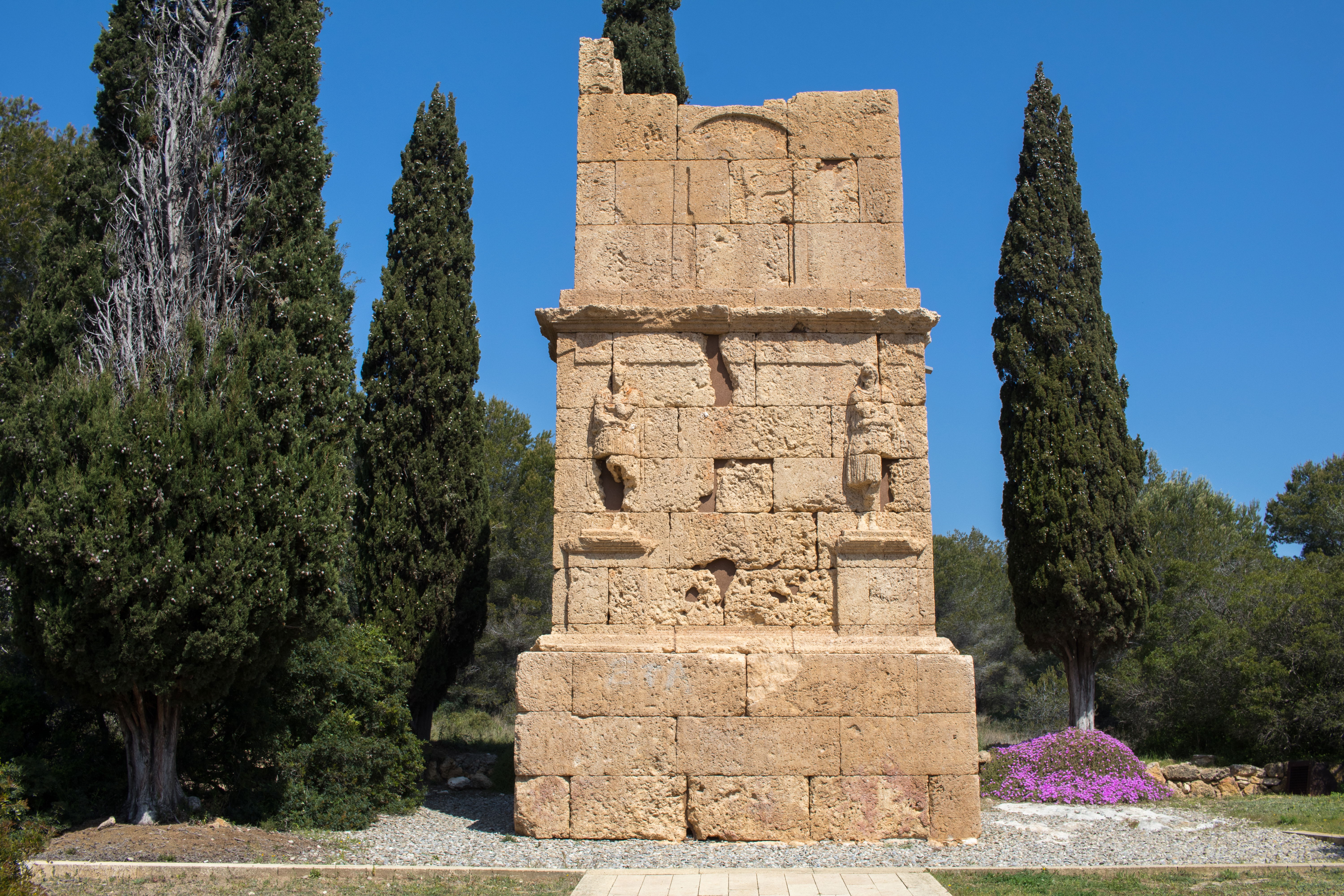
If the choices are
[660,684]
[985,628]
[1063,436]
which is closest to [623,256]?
[660,684]

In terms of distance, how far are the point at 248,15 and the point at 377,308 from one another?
372cm

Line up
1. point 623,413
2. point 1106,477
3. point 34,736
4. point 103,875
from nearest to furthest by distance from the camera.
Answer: point 103,875 → point 623,413 → point 34,736 → point 1106,477

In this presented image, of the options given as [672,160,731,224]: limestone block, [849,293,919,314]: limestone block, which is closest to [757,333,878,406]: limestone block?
[849,293,919,314]: limestone block

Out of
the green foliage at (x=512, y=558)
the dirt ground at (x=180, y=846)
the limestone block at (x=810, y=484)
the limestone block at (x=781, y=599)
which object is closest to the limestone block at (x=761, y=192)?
the limestone block at (x=810, y=484)

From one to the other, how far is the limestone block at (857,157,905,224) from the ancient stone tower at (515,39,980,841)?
0.8 inches

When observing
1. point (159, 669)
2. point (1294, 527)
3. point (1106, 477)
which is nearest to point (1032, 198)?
point (1106, 477)

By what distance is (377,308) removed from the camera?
474 inches

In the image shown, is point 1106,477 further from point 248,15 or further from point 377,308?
point 248,15

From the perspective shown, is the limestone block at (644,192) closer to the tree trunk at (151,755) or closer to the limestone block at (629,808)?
the limestone block at (629,808)

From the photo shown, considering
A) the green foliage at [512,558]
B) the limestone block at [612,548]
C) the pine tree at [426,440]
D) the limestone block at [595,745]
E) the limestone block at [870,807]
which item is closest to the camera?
the limestone block at [870,807]

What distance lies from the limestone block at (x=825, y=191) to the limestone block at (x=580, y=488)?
2745 millimetres

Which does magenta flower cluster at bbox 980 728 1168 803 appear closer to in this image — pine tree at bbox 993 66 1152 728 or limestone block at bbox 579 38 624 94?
pine tree at bbox 993 66 1152 728

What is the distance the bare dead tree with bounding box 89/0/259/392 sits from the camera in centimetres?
828

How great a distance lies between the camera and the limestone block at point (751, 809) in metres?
7.40
